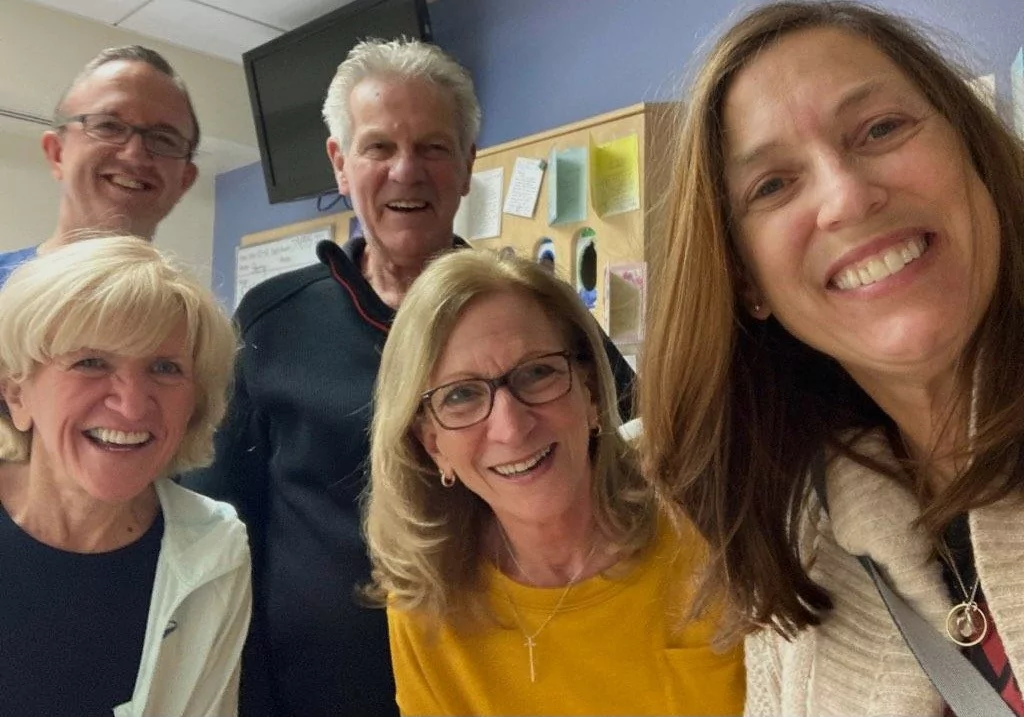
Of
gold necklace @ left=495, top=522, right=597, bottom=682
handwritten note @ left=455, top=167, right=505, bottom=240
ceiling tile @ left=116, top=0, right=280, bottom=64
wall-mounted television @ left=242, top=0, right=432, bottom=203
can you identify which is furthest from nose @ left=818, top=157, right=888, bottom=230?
ceiling tile @ left=116, top=0, right=280, bottom=64

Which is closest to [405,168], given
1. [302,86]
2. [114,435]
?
[114,435]

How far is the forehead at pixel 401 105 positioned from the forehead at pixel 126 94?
486mm

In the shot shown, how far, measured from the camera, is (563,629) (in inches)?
53.9

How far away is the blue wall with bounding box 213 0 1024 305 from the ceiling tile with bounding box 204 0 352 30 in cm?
49

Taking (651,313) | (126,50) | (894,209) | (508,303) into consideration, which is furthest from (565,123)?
(894,209)

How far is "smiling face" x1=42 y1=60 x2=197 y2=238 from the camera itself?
1.93 metres

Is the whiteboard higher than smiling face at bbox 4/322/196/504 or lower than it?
higher

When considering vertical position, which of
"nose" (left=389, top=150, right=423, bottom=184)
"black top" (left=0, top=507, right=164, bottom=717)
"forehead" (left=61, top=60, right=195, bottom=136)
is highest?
"forehead" (left=61, top=60, right=195, bottom=136)

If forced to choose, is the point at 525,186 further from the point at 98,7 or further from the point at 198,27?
the point at 98,7

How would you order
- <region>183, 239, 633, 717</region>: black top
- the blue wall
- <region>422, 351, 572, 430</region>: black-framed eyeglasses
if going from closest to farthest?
<region>422, 351, 572, 430</region>: black-framed eyeglasses, <region>183, 239, 633, 717</region>: black top, the blue wall

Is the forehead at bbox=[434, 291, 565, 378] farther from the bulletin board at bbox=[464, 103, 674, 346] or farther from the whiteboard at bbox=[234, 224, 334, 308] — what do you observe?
the whiteboard at bbox=[234, 224, 334, 308]

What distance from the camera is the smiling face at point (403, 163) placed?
1.86 meters

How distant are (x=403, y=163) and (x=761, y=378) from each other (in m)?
1.00

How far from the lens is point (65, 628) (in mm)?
1333
